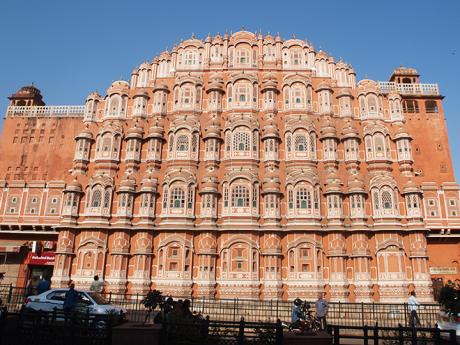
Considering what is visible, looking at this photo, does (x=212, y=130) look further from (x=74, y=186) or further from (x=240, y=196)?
(x=74, y=186)

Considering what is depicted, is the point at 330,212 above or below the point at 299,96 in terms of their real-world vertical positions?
below

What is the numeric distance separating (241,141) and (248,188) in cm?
397

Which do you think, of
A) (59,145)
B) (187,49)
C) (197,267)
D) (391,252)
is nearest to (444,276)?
(391,252)

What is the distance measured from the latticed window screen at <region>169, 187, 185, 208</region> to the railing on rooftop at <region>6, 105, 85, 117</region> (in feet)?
58.4

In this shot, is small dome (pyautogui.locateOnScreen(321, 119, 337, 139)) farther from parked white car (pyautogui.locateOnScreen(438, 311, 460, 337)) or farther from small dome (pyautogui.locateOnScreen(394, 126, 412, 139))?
parked white car (pyautogui.locateOnScreen(438, 311, 460, 337))

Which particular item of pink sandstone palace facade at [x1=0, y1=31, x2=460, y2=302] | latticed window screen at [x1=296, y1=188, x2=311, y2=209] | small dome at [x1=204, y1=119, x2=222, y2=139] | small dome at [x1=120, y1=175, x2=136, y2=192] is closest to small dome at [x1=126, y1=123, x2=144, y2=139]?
pink sandstone palace facade at [x1=0, y1=31, x2=460, y2=302]

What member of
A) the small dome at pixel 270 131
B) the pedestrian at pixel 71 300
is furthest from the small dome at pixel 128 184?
the pedestrian at pixel 71 300

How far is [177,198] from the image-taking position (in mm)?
29984

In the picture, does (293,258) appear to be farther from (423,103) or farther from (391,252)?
(423,103)

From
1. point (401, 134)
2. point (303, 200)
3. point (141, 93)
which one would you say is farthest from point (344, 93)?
point (141, 93)

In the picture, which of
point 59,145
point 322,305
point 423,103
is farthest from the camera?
point 59,145

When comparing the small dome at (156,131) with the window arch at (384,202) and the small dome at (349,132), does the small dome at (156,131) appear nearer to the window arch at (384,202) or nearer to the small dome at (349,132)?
the small dome at (349,132)

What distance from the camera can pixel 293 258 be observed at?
1119 inches

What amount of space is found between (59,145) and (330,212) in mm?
26837
